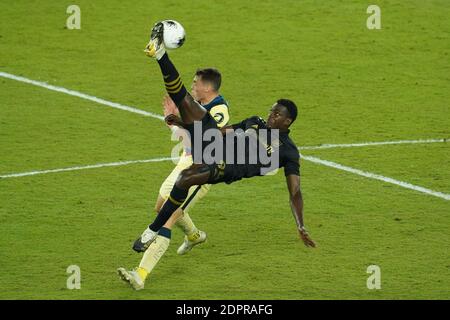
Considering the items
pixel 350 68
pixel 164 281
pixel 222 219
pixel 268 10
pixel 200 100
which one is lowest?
pixel 164 281

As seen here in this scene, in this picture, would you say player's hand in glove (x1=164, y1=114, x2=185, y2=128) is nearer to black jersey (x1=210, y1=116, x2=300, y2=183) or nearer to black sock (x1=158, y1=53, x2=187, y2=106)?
black sock (x1=158, y1=53, x2=187, y2=106)

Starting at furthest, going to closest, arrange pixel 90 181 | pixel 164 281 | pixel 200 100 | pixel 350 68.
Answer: pixel 350 68
pixel 90 181
pixel 200 100
pixel 164 281

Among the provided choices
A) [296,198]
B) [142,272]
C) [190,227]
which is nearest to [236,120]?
[190,227]

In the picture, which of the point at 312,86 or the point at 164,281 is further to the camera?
the point at 312,86

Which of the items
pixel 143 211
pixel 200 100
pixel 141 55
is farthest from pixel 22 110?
pixel 200 100

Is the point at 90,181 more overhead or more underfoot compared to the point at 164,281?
more overhead

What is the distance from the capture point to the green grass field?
12.1 metres

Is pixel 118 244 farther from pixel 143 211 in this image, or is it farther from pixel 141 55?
pixel 141 55

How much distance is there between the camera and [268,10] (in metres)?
21.9

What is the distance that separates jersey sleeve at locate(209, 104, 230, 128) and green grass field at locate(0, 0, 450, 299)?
4.96ft

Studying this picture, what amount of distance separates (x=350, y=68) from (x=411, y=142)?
3412mm

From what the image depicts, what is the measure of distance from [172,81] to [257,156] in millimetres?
1387

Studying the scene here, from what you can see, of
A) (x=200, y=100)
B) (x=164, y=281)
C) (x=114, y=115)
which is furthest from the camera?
(x=114, y=115)

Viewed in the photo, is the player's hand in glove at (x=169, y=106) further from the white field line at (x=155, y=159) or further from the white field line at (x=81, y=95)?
the white field line at (x=81, y=95)
